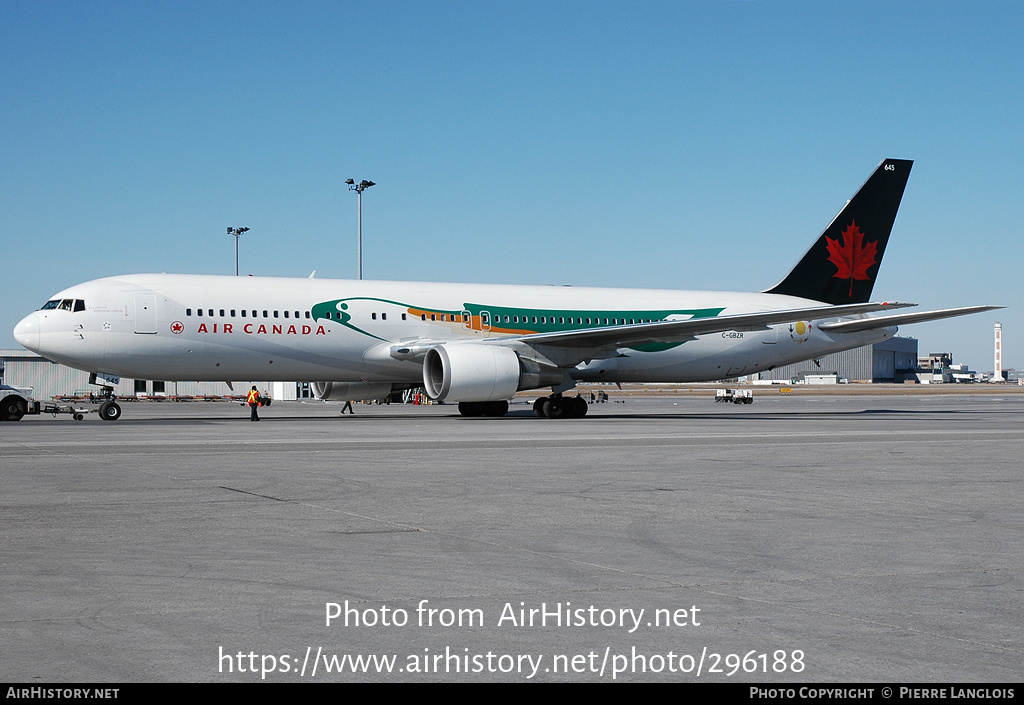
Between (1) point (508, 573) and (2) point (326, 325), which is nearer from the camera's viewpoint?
(1) point (508, 573)

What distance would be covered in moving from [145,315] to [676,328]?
14386 millimetres

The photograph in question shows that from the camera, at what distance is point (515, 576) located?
5.80 m

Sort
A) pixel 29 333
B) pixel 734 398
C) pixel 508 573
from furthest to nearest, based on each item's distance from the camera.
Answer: pixel 734 398, pixel 29 333, pixel 508 573

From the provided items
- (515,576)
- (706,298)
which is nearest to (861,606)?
(515,576)

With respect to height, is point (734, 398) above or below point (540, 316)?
below

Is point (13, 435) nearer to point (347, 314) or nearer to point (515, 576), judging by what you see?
point (347, 314)

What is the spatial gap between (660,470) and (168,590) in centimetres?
817

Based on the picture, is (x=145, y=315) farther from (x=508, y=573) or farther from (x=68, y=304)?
(x=508, y=573)

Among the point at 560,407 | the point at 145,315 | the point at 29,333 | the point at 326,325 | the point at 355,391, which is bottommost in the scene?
the point at 560,407

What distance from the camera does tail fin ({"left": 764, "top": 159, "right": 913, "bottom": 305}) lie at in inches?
1423

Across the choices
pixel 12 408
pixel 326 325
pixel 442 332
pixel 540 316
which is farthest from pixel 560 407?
pixel 12 408

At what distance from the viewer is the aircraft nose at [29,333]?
26531 millimetres

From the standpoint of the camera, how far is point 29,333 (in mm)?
26562

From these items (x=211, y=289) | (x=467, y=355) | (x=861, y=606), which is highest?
(x=211, y=289)
